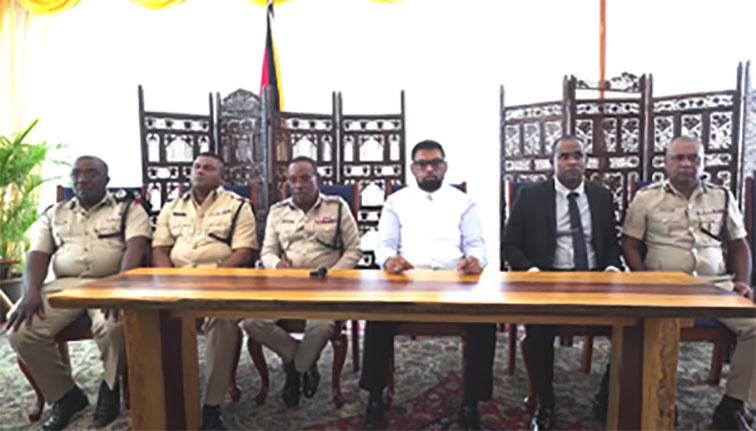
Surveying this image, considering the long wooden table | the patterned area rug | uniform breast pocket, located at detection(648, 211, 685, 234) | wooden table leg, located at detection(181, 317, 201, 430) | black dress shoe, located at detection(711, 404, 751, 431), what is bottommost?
the patterned area rug

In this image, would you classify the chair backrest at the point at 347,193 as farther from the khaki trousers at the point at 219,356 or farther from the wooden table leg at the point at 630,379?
the wooden table leg at the point at 630,379

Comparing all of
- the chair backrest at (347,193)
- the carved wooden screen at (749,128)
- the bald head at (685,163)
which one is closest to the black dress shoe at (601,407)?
the bald head at (685,163)

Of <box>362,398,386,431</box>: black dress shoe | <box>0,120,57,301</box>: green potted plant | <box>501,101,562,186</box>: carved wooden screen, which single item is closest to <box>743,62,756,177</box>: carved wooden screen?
<box>501,101,562,186</box>: carved wooden screen

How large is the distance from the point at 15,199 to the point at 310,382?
3.27m

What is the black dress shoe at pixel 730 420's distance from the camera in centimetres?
205

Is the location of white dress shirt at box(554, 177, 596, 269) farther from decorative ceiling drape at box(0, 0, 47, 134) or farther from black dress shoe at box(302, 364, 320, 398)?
decorative ceiling drape at box(0, 0, 47, 134)

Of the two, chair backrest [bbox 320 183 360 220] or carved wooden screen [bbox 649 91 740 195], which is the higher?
carved wooden screen [bbox 649 91 740 195]

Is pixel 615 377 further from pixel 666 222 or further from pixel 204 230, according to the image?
pixel 204 230

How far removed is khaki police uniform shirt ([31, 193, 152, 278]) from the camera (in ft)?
8.33

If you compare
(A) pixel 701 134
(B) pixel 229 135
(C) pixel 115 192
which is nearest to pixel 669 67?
(A) pixel 701 134

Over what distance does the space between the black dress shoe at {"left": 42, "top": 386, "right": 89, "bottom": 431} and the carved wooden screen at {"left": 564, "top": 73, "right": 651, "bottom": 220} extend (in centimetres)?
312

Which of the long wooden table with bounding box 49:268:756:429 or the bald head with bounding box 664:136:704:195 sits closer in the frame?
the long wooden table with bounding box 49:268:756:429

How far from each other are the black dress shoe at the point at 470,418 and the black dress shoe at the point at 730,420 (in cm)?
102

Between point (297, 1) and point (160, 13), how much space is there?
1294mm
